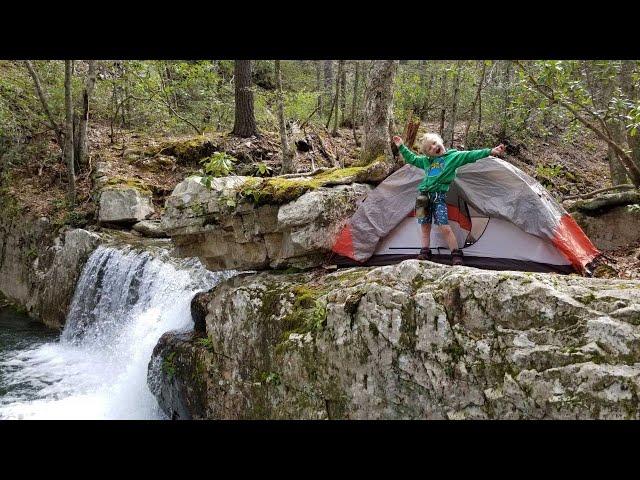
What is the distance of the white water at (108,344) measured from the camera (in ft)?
23.6

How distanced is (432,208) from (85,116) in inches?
420

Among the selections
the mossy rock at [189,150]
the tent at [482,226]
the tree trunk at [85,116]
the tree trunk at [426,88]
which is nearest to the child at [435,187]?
the tent at [482,226]

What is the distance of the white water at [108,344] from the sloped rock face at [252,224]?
4.22ft

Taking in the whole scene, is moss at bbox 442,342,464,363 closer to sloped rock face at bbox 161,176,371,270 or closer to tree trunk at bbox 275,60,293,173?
sloped rock face at bbox 161,176,371,270

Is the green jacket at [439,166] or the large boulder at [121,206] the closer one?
the green jacket at [439,166]

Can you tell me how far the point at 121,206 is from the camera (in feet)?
36.4

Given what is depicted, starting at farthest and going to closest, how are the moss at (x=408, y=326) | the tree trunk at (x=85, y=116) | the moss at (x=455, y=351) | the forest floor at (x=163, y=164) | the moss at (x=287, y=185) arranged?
the tree trunk at (x=85, y=116) < the forest floor at (x=163, y=164) < the moss at (x=287, y=185) < the moss at (x=408, y=326) < the moss at (x=455, y=351)

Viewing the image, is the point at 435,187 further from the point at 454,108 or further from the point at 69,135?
the point at 69,135

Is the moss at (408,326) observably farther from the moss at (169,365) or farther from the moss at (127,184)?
the moss at (127,184)

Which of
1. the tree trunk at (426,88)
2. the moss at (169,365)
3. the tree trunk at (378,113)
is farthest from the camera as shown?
the tree trunk at (426,88)

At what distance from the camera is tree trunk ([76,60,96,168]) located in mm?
12195

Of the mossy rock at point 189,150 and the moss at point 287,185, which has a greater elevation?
the mossy rock at point 189,150

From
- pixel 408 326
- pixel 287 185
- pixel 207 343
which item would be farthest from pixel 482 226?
pixel 207 343

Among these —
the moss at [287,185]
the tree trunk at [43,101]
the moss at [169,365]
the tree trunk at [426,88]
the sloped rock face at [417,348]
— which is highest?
the tree trunk at [426,88]
